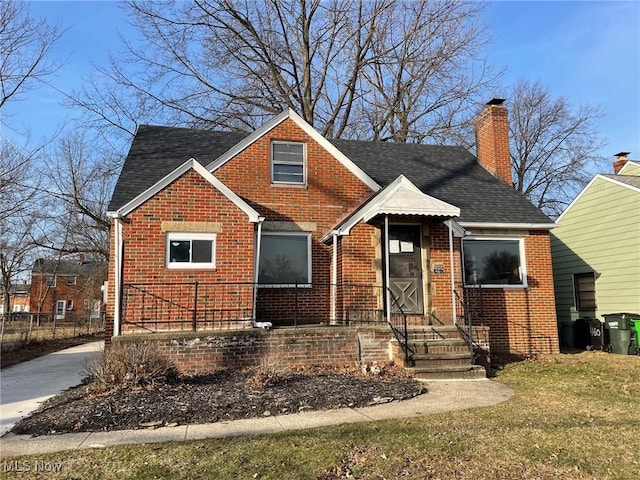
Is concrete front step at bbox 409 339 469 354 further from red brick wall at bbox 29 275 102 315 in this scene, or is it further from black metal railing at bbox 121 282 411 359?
red brick wall at bbox 29 275 102 315

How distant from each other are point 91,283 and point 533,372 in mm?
36591

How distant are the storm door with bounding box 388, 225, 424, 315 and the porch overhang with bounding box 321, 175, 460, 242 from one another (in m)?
0.82

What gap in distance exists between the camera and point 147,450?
16.4ft

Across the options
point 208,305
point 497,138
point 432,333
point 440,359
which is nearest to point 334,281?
point 432,333

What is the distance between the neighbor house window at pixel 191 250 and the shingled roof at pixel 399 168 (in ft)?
5.96

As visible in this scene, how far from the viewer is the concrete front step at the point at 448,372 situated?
29.2ft

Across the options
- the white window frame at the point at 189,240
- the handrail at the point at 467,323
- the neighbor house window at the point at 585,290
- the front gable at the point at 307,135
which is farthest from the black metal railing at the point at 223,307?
the neighbor house window at the point at 585,290

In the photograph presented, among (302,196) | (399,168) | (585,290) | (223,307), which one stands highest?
(399,168)

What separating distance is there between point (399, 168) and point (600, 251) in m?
6.98

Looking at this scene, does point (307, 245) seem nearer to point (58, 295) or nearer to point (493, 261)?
point (493, 261)

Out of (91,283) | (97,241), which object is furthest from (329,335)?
(91,283)

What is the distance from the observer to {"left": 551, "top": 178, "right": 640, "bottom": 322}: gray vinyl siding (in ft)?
45.5

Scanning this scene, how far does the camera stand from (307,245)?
12.4 meters

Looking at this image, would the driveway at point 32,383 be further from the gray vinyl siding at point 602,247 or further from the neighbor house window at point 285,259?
the gray vinyl siding at point 602,247
